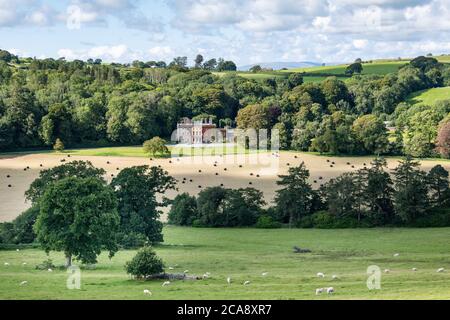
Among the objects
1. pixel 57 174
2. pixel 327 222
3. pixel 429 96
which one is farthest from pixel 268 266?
pixel 429 96

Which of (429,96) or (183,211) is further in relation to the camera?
(429,96)

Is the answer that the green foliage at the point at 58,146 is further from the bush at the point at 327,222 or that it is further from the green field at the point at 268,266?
the bush at the point at 327,222

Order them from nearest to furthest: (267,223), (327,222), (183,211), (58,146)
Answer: (327,222) → (267,223) → (183,211) → (58,146)

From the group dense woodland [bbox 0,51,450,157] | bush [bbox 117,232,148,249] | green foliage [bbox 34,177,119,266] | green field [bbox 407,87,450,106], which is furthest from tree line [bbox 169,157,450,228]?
green field [bbox 407,87,450,106]

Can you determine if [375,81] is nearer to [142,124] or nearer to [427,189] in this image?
[142,124]

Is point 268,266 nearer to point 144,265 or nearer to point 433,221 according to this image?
point 144,265

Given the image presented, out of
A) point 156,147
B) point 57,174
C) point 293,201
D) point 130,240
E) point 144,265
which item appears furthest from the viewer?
point 156,147

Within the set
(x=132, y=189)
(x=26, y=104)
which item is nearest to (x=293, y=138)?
(x=26, y=104)
